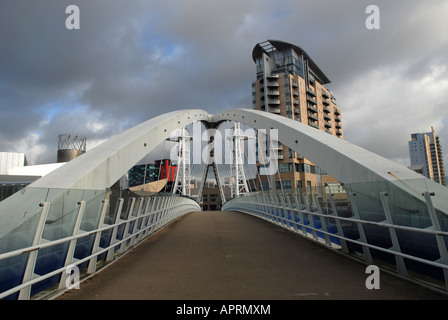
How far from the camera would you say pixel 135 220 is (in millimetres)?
8164

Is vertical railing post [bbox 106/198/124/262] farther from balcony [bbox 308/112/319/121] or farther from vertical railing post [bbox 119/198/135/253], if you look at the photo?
balcony [bbox 308/112/319/121]

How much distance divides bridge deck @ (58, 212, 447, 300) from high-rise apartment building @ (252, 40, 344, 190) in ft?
174

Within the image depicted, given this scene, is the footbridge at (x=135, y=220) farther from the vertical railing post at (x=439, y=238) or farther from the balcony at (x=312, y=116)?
the balcony at (x=312, y=116)

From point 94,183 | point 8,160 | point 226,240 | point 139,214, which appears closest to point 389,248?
point 226,240

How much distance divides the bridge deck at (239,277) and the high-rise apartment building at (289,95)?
174 ft

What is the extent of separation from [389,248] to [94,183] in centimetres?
758

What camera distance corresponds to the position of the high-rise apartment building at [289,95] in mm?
62500

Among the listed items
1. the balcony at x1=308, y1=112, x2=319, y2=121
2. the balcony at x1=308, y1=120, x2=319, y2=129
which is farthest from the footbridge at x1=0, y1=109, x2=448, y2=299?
the balcony at x1=308, y1=112, x2=319, y2=121

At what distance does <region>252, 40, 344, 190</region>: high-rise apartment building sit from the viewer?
2461 inches

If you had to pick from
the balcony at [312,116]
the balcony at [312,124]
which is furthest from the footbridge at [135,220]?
the balcony at [312,116]

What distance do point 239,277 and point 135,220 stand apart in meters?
4.18

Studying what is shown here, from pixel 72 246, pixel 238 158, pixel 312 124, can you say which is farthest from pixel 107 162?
pixel 312 124

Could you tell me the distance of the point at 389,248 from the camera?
17.0ft
